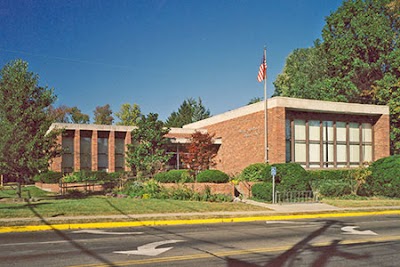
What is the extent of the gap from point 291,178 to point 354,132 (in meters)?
11.2

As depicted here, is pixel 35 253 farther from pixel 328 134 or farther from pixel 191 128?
pixel 191 128

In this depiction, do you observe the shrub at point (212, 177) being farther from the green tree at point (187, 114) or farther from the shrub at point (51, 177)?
the green tree at point (187, 114)

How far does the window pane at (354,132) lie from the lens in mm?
32094

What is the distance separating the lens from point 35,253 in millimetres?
9883

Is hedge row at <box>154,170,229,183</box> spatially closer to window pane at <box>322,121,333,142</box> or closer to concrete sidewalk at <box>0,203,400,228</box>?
concrete sidewalk at <box>0,203,400,228</box>

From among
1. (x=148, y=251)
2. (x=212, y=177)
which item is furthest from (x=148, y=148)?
(x=148, y=251)

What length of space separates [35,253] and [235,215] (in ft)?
31.1

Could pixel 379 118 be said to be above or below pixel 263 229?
above

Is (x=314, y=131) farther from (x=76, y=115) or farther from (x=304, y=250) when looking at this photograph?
(x=76, y=115)

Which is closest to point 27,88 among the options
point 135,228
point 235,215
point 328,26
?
point 135,228

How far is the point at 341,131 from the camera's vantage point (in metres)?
31.7

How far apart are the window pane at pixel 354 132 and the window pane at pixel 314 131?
9.99 feet

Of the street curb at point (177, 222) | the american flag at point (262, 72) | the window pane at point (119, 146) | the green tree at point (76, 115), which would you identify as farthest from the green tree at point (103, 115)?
the street curb at point (177, 222)

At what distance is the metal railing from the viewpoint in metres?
22.8
